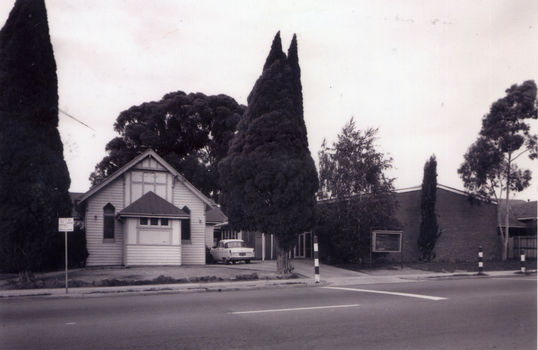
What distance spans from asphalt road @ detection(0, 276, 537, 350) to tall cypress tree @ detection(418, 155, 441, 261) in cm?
Result: 1616

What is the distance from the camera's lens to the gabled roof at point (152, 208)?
76.1ft

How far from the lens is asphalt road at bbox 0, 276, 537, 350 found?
6965 mm

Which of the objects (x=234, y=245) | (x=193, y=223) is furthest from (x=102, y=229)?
(x=234, y=245)

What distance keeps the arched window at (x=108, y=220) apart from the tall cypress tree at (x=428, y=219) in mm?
17235

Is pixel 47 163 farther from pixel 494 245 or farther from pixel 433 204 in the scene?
pixel 494 245

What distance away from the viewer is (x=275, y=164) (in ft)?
57.6

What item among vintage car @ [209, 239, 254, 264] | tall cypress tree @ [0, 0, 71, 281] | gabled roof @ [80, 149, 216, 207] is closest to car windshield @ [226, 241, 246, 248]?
vintage car @ [209, 239, 254, 264]

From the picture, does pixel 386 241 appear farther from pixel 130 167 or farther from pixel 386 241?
pixel 130 167

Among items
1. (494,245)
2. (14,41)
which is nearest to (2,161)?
(14,41)

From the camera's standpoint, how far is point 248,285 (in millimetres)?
15484

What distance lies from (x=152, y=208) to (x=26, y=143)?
8.72 meters

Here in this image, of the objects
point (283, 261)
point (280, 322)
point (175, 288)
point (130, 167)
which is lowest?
point (175, 288)

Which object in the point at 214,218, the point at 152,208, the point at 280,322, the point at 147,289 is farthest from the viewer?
the point at 214,218

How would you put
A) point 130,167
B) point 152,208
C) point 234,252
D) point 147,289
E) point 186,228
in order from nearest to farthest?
1. point 147,289
2. point 152,208
3. point 130,167
4. point 186,228
5. point 234,252
